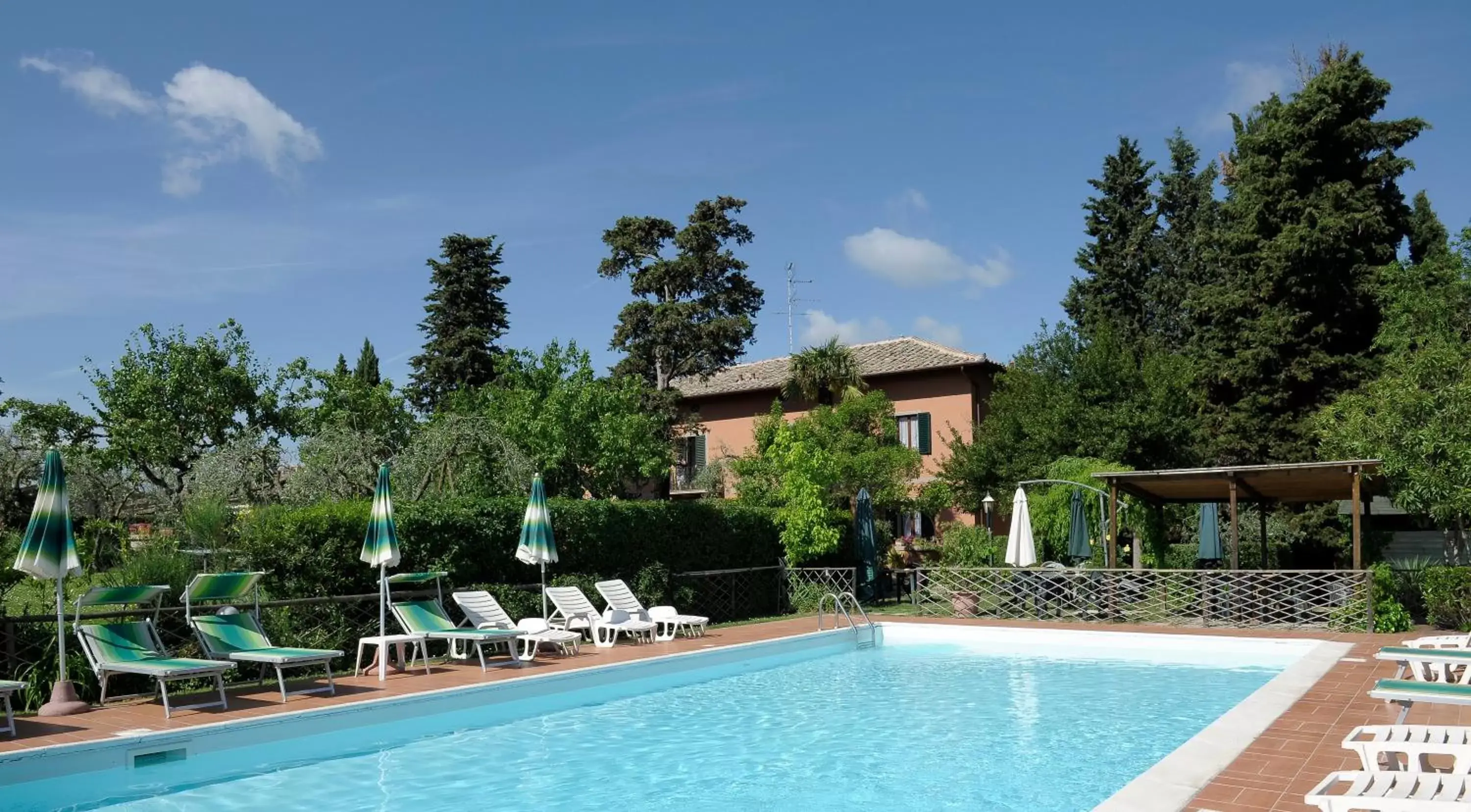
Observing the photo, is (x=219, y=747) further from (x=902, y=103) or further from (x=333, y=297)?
(x=333, y=297)

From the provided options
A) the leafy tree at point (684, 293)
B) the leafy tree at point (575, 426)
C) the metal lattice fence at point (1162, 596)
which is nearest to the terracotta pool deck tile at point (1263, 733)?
the metal lattice fence at point (1162, 596)

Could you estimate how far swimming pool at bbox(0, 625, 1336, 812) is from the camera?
7637mm

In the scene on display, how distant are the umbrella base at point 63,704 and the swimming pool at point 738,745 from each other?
→ 1764 mm

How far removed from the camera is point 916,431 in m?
29.9

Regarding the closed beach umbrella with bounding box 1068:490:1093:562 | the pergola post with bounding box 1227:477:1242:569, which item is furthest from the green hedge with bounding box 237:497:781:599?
the pergola post with bounding box 1227:477:1242:569

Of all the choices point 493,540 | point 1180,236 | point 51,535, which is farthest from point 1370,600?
point 1180,236

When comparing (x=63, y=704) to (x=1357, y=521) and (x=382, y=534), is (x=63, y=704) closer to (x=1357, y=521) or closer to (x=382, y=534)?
(x=382, y=534)

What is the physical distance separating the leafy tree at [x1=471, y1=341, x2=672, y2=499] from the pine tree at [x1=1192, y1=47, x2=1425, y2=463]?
1440cm

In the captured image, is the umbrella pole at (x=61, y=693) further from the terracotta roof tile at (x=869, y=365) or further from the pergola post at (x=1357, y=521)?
the terracotta roof tile at (x=869, y=365)

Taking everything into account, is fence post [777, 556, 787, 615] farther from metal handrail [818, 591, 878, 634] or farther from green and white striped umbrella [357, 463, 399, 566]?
green and white striped umbrella [357, 463, 399, 566]

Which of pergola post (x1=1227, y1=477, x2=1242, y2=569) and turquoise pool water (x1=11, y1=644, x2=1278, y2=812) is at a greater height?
pergola post (x1=1227, y1=477, x2=1242, y2=569)

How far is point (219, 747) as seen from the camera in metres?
8.61

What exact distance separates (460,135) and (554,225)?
3.94m

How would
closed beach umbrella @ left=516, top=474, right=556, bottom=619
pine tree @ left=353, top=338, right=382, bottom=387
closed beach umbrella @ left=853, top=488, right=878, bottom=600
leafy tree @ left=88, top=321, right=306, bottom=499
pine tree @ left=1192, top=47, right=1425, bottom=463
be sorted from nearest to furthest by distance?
closed beach umbrella @ left=516, top=474, right=556, bottom=619 → closed beach umbrella @ left=853, top=488, right=878, bottom=600 → pine tree @ left=1192, top=47, right=1425, bottom=463 → leafy tree @ left=88, top=321, right=306, bottom=499 → pine tree @ left=353, top=338, right=382, bottom=387
